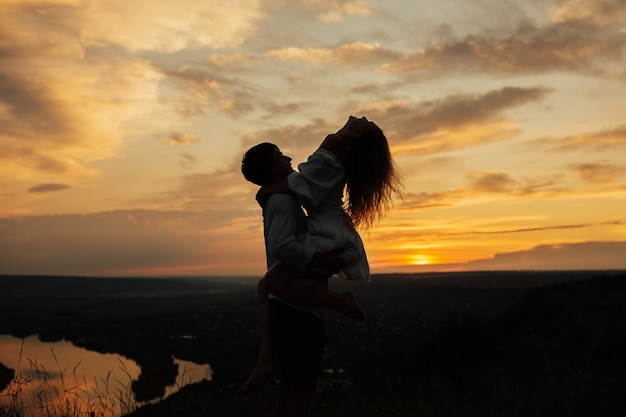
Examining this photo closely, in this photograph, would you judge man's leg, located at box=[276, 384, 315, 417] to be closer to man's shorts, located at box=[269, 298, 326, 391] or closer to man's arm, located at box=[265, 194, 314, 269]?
man's shorts, located at box=[269, 298, 326, 391]

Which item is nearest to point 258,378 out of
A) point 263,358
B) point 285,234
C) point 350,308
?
point 263,358

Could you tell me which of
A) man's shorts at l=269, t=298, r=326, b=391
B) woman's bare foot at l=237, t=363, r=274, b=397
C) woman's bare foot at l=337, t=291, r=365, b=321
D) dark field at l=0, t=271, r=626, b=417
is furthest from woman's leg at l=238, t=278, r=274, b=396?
dark field at l=0, t=271, r=626, b=417

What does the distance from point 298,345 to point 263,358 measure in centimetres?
31

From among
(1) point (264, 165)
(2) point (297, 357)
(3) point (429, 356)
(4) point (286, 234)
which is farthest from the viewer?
(3) point (429, 356)

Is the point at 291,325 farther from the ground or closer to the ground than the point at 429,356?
farther from the ground

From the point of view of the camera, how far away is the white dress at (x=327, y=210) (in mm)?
3676

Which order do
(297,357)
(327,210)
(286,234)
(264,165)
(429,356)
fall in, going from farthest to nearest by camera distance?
(429,356) < (264,165) < (327,210) < (297,357) < (286,234)

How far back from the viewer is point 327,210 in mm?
3906

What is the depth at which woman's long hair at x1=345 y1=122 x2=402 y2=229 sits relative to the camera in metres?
4.02

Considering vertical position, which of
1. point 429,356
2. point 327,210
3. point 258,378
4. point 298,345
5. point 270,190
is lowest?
point 429,356

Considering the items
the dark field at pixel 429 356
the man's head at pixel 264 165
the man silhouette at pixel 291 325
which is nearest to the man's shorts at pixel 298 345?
the man silhouette at pixel 291 325

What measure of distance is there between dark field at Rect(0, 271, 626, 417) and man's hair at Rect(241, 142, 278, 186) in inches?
128

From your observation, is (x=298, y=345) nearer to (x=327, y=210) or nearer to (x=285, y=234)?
(x=285, y=234)

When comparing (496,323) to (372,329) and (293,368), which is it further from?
(293,368)
